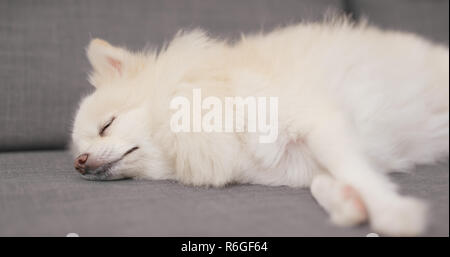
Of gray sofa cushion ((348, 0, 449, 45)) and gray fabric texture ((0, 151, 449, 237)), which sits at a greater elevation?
gray sofa cushion ((348, 0, 449, 45))

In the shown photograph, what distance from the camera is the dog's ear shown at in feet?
4.42

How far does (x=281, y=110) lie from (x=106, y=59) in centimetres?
67

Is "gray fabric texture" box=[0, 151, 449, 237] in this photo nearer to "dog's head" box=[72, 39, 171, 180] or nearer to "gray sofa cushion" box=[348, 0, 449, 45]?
"dog's head" box=[72, 39, 171, 180]

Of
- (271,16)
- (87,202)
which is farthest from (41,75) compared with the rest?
(271,16)

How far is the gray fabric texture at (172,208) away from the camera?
2.58 feet

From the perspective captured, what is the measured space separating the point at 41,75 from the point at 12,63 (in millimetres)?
128

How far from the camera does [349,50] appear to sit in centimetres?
131

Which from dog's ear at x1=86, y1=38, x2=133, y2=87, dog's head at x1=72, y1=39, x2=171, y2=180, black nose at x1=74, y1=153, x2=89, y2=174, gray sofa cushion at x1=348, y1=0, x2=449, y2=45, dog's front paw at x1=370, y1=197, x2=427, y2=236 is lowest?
dog's front paw at x1=370, y1=197, x2=427, y2=236

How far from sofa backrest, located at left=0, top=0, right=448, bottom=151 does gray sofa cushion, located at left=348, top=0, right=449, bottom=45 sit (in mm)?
339

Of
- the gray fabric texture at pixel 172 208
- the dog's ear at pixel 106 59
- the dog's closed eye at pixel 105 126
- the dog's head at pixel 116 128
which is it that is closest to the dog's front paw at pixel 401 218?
the gray fabric texture at pixel 172 208

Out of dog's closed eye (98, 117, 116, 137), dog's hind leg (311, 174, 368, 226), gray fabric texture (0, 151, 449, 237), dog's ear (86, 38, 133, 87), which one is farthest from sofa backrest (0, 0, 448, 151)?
dog's hind leg (311, 174, 368, 226)

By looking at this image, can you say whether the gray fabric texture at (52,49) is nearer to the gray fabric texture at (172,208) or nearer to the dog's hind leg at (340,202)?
the gray fabric texture at (172,208)

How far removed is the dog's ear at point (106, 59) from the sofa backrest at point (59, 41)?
0.28 meters

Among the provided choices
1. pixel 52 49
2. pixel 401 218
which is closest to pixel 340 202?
pixel 401 218
